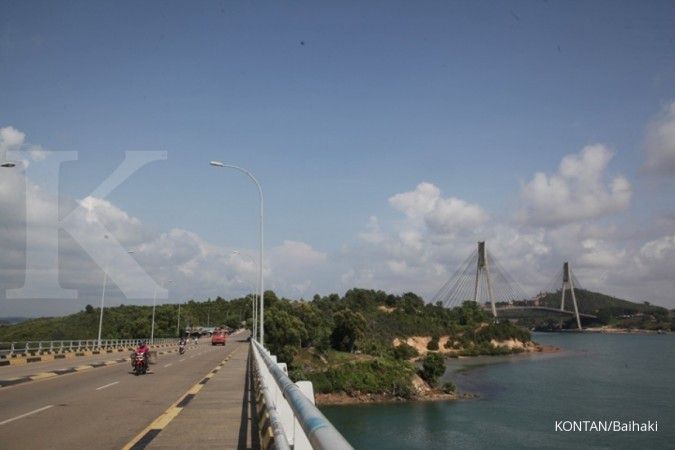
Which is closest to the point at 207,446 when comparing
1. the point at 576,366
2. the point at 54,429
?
the point at 54,429

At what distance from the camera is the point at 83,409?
41.1 feet

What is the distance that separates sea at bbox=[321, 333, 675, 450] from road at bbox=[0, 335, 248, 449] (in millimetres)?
39968

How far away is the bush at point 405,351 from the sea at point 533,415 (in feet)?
54.2

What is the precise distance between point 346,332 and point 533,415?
4242 centimetres

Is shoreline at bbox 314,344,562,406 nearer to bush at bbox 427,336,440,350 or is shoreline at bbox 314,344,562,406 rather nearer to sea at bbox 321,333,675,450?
sea at bbox 321,333,675,450

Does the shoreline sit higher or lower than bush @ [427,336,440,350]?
lower

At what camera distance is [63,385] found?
59.7 ft

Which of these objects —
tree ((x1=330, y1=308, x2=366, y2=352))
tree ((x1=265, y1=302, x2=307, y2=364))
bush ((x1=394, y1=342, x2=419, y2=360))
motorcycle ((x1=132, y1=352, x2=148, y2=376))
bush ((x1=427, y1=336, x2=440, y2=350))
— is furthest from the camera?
bush ((x1=427, y1=336, x2=440, y2=350))

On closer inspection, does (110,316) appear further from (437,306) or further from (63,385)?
(63,385)

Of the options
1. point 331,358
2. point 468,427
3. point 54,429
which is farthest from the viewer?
point 331,358

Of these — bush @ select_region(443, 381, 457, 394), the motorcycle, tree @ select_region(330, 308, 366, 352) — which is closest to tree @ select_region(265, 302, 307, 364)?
tree @ select_region(330, 308, 366, 352)

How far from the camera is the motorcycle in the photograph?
22.9 m

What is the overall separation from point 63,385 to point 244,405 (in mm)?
8373

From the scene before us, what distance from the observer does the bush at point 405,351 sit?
399 ft
